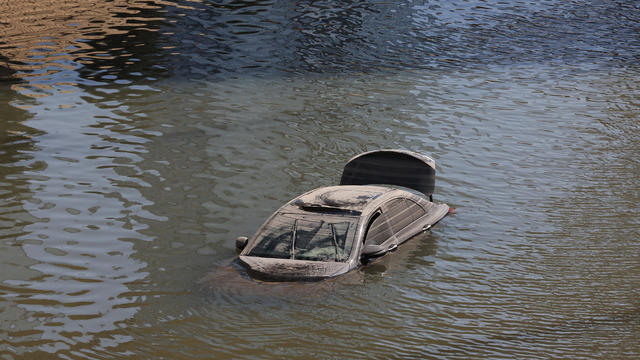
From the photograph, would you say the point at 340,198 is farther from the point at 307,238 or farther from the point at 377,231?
the point at 307,238

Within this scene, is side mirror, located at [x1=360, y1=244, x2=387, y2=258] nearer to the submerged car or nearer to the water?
the submerged car

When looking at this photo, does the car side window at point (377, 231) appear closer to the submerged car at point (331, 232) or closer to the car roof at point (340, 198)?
the submerged car at point (331, 232)

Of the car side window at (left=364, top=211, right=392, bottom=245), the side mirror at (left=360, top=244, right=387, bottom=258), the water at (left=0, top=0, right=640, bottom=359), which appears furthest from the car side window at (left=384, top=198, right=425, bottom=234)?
the side mirror at (left=360, top=244, right=387, bottom=258)

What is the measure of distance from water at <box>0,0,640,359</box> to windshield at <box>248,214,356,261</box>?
0.51 meters

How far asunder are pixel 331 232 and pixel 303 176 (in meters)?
6.19

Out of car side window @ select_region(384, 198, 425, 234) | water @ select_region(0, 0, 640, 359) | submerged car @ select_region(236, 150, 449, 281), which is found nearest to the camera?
water @ select_region(0, 0, 640, 359)

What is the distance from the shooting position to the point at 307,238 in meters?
13.4

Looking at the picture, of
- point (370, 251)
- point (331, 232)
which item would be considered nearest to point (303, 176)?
point (331, 232)

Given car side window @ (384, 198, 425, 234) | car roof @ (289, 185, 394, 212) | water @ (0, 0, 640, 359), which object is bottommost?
water @ (0, 0, 640, 359)

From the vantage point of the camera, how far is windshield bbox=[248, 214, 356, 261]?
521 inches

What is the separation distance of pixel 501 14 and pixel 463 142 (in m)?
20.8

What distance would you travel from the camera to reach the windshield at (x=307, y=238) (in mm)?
13227

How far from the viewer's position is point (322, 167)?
66.0ft

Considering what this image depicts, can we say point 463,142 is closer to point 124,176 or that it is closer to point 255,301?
point 124,176
